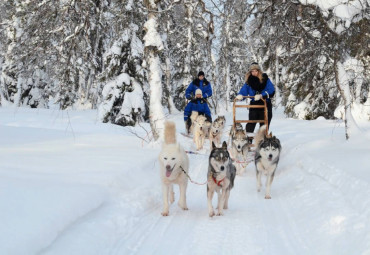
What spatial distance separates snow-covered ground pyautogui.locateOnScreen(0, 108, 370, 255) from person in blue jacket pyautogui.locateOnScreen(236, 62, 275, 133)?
1.72m

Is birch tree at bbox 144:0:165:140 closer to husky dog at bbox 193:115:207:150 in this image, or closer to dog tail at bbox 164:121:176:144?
husky dog at bbox 193:115:207:150

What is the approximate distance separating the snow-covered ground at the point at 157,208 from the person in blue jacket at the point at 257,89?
5.64 ft

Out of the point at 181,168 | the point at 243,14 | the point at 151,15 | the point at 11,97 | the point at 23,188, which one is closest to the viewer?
the point at 23,188

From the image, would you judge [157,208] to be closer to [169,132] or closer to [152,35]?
[169,132]

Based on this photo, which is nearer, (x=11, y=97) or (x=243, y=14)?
(x=243, y=14)

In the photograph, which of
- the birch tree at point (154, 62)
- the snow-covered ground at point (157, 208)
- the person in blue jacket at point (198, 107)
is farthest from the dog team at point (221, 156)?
the birch tree at point (154, 62)

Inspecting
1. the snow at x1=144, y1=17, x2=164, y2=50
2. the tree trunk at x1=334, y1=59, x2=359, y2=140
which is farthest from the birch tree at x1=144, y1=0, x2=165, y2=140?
the tree trunk at x1=334, y1=59, x2=359, y2=140

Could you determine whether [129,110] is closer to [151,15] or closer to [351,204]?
[151,15]

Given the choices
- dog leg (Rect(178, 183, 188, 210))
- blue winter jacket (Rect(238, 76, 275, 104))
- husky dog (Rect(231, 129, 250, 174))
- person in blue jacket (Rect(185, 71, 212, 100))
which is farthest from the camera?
person in blue jacket (Rect(185, 71, 212, 100))

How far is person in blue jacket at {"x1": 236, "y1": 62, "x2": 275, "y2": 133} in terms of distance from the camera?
8367 millimetres

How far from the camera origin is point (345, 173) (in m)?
4.98

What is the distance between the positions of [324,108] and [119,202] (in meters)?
12.3

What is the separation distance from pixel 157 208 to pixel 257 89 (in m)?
4.56

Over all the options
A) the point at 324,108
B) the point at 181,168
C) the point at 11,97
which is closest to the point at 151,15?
Result: the point at 181,168
